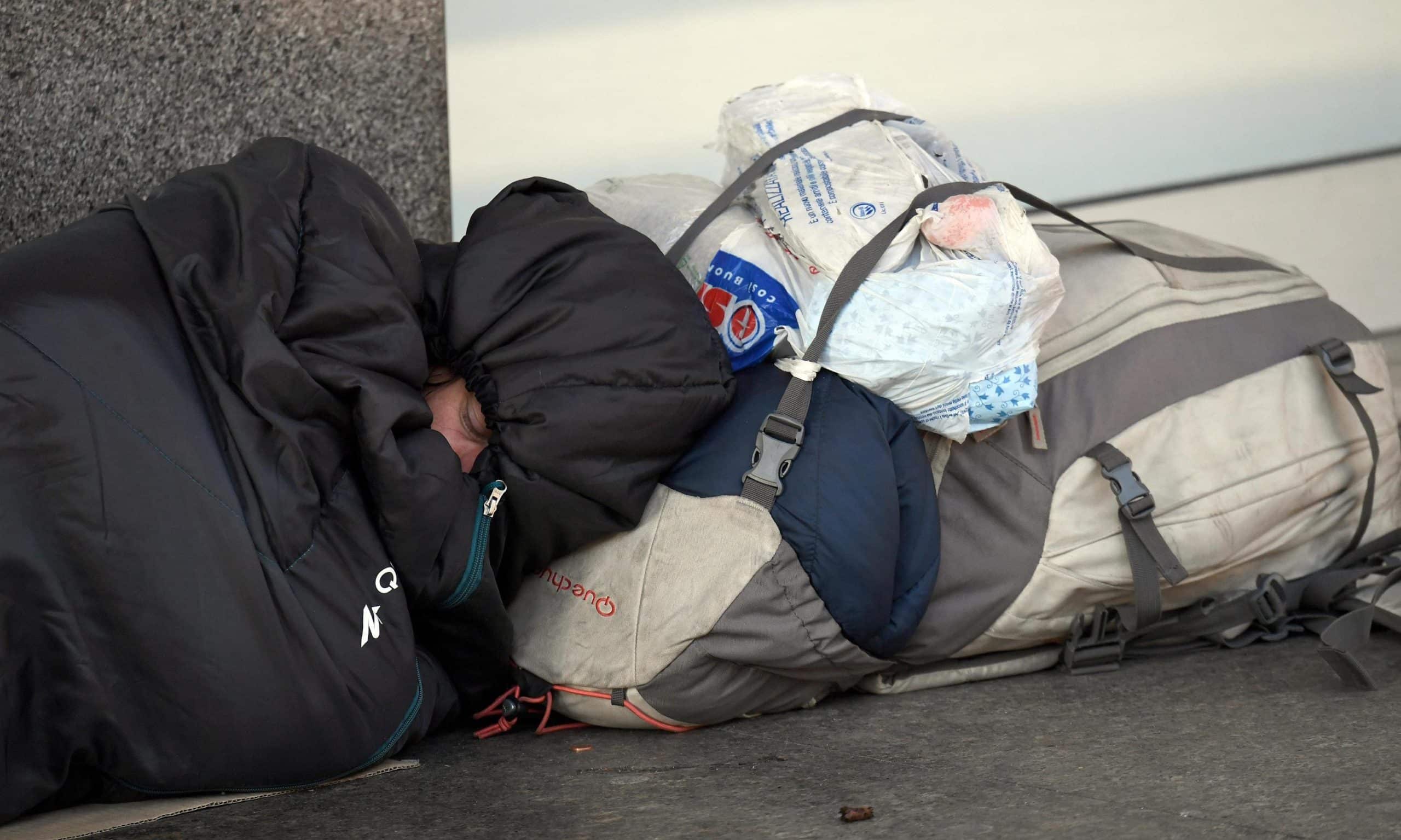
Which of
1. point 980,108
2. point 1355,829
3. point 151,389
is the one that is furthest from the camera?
point 980,108

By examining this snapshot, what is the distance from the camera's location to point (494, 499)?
1.39 m

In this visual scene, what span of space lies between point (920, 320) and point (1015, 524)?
33 centimetres

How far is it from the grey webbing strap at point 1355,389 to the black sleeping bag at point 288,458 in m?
0.92

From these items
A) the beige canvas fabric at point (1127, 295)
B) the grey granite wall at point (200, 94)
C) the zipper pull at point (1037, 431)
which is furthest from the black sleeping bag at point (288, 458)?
the grey granite wall at point (200, 94)

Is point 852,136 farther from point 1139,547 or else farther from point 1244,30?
point 1244,30

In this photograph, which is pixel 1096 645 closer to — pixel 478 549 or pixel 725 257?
pixel 725 257

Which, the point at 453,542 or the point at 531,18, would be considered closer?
the point at 453,542

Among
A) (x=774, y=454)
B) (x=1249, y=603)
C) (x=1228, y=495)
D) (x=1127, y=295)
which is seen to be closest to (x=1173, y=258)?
(x=1127, y=295)

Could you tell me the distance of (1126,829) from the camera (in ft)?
3.73

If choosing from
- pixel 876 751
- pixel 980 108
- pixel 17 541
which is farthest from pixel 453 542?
pixel 980 108

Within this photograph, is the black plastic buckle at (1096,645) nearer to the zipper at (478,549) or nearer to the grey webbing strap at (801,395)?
the grey webbing strap at (801,395)

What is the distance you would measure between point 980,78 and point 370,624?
1788 millimetres

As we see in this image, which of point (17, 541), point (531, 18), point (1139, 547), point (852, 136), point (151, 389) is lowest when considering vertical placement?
point (1139, 547)

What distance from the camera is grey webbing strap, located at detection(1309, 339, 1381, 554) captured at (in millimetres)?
1748
